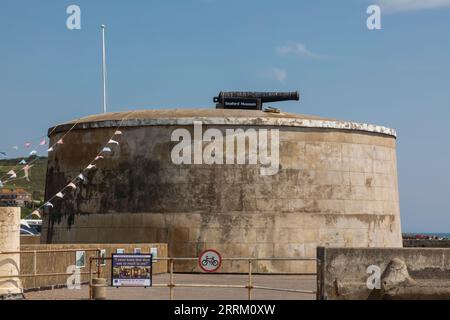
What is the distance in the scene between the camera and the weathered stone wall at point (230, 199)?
97.0 feet

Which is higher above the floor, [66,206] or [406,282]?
[66,206]

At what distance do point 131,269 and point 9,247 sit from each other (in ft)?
9.50

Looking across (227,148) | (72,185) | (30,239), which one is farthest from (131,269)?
(30,239)

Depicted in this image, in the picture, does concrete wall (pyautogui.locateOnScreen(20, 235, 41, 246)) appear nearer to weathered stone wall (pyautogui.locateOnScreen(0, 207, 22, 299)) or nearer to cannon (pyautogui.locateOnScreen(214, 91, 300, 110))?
cannon (pyautogui.locateOnScreen(214, 91, 300, 110))

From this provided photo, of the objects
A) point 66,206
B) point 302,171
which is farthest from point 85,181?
point 302,171

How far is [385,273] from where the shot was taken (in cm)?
1831

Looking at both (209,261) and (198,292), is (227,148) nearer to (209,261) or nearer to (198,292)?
(209,261)

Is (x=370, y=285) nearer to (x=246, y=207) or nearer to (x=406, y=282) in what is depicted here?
(x=406, y=282)

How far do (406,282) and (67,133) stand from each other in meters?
17.7

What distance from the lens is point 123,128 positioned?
30.7 m

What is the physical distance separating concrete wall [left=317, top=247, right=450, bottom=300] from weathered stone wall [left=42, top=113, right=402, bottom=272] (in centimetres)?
1089

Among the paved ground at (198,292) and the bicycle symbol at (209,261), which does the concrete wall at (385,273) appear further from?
the bicycle symbol at (209,261)

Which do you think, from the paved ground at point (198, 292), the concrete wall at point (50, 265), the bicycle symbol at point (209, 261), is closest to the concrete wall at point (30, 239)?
the paved ground at point (198, 292)

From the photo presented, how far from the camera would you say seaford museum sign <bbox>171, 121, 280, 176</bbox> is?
29703 mm
